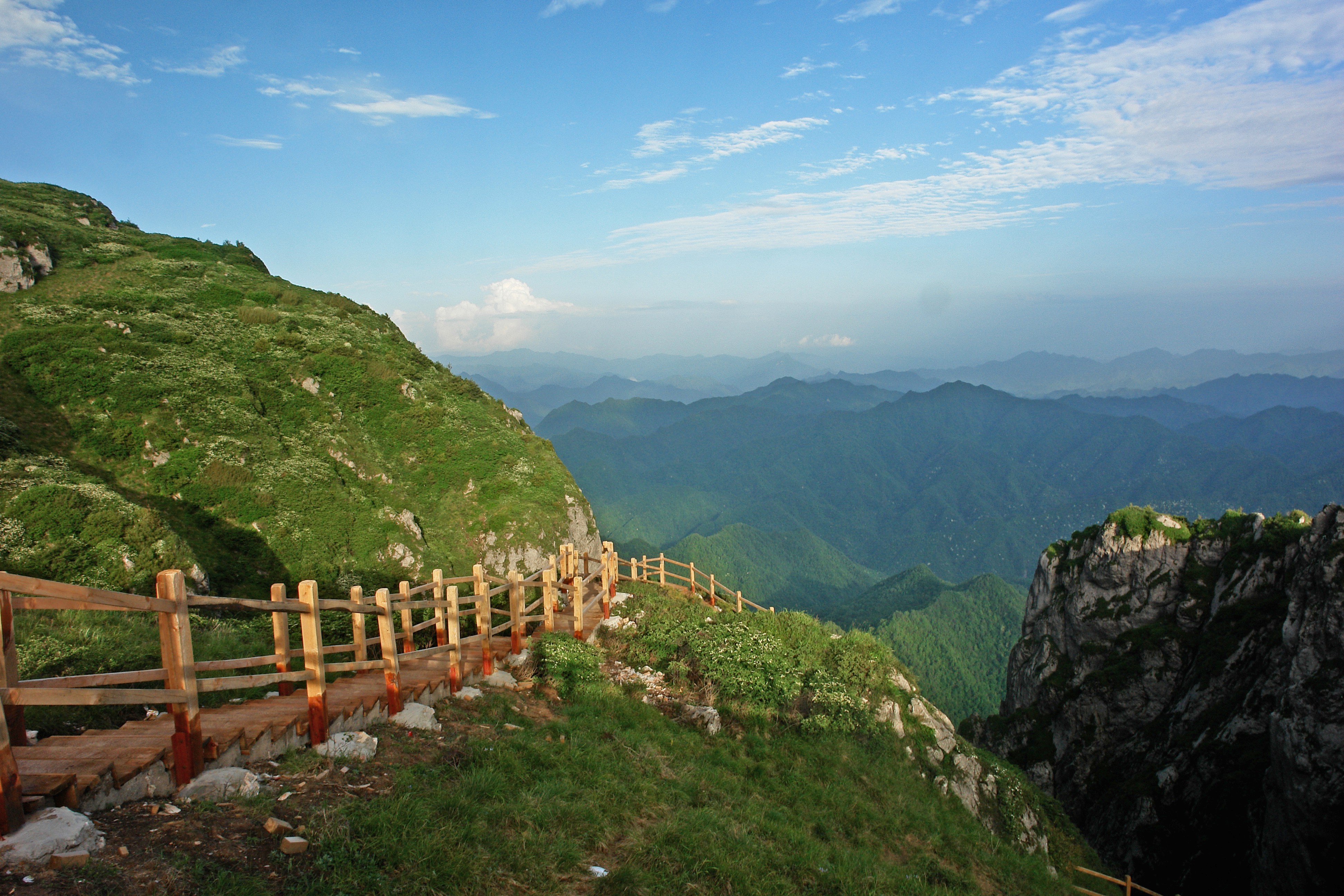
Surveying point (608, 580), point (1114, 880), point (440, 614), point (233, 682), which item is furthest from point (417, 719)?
point (1114, 880)

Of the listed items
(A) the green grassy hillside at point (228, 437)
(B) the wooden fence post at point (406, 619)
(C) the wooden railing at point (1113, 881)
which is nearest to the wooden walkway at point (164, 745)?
(B) the wooden fence post at point (406, 619)

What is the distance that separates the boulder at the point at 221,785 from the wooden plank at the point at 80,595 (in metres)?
1.75

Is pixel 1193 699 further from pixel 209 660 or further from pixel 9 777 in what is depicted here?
pixel 9 777

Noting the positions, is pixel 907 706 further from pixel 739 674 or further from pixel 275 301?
pixel 275 301

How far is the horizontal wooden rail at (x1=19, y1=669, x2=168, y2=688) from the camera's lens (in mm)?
5102

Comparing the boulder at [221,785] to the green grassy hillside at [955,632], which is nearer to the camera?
the boulder at [221,785]

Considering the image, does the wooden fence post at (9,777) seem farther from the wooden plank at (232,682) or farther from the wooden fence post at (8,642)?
the wooden plank at (232,682)

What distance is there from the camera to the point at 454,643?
10.7 metres

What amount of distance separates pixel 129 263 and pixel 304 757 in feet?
159

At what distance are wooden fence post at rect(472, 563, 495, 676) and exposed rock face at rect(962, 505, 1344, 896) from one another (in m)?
36.8

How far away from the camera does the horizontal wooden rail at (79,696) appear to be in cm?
457

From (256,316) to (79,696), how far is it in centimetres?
4244

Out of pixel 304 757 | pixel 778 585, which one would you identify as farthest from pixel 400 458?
pixel 778 585

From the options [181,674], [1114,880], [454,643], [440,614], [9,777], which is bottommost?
[1114,880]
